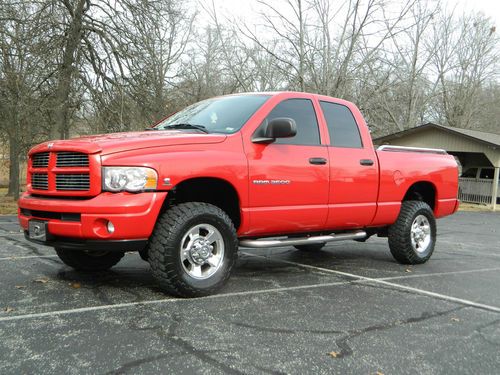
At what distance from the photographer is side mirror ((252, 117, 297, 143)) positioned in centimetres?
503

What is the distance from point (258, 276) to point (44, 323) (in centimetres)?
267

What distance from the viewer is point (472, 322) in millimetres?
4301

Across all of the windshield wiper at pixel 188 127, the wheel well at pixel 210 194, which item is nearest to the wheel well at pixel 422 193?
the wheel well at pixel 210 194

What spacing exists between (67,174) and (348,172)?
322cm

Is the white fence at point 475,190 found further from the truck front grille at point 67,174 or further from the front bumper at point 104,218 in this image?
the truck front grille at point 67,174

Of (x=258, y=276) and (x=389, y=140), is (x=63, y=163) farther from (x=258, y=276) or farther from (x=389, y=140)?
(x=389, y=140)

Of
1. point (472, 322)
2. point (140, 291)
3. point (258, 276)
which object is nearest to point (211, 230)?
point (140, 291)

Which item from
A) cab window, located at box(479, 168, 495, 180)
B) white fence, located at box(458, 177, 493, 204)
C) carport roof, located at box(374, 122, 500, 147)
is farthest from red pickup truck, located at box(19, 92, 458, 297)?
cab window, located at box(479, 168, 495, 180)

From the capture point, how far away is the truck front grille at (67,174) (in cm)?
427

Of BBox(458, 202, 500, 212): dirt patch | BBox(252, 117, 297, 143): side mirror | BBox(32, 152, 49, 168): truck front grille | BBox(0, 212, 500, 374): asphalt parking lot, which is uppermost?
BBox(252, 117, 297, 143): side mirror

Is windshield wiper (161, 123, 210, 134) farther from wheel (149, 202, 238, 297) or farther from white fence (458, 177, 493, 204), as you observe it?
white fence (458, 177, 493, 204)

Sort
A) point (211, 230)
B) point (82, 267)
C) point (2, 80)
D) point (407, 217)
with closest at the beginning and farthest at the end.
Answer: point (211, 230) → point (82, 267) → point (407, 217) → point (2, 80)

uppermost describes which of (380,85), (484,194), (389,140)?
(380,85)

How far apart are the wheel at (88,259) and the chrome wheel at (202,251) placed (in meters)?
1.38
